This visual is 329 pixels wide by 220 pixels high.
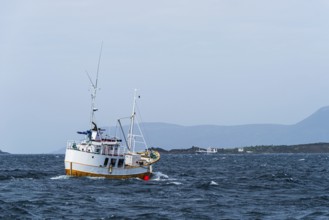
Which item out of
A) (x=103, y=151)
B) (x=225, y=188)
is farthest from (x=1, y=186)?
(x=225, y=188)

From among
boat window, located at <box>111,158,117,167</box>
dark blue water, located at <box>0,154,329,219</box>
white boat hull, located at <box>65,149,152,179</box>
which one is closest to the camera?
dark blue water, located at <box>0,154,329,219</box>

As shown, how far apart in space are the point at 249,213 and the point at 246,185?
2892 centimetres

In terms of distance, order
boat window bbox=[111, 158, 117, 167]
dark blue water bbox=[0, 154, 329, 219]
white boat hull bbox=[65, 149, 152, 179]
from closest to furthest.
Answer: dark blue water bbox=[0, 154, 329, 219] → white boat hull bbox=[65, 149, 152, 179] → boat window bbox=[111, 158, 117, 167]

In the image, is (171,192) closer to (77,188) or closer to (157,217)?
(77,188)

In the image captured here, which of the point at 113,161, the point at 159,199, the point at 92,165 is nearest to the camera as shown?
the point at 159,199

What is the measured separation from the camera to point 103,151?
84500mm

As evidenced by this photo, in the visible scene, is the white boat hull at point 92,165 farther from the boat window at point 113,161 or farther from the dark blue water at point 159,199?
the dark blue water at point 159,199

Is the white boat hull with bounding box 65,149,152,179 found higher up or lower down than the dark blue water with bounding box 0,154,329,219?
higher up

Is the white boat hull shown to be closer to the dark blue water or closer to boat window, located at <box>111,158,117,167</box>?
boat window, located at <box>111,158,117,167</box>

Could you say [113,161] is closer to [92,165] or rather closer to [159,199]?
[92,165]

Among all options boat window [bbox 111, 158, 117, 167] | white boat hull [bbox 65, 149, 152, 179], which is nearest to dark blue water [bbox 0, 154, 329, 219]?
white boat hull [bbox 65, 149, 152, 179]

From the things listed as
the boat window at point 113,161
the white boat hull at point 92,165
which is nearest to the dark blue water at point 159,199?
the white boat hull at point 92,165

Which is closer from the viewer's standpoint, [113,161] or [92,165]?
[92,165]

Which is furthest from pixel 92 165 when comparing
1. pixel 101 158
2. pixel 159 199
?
pixel 159 199
